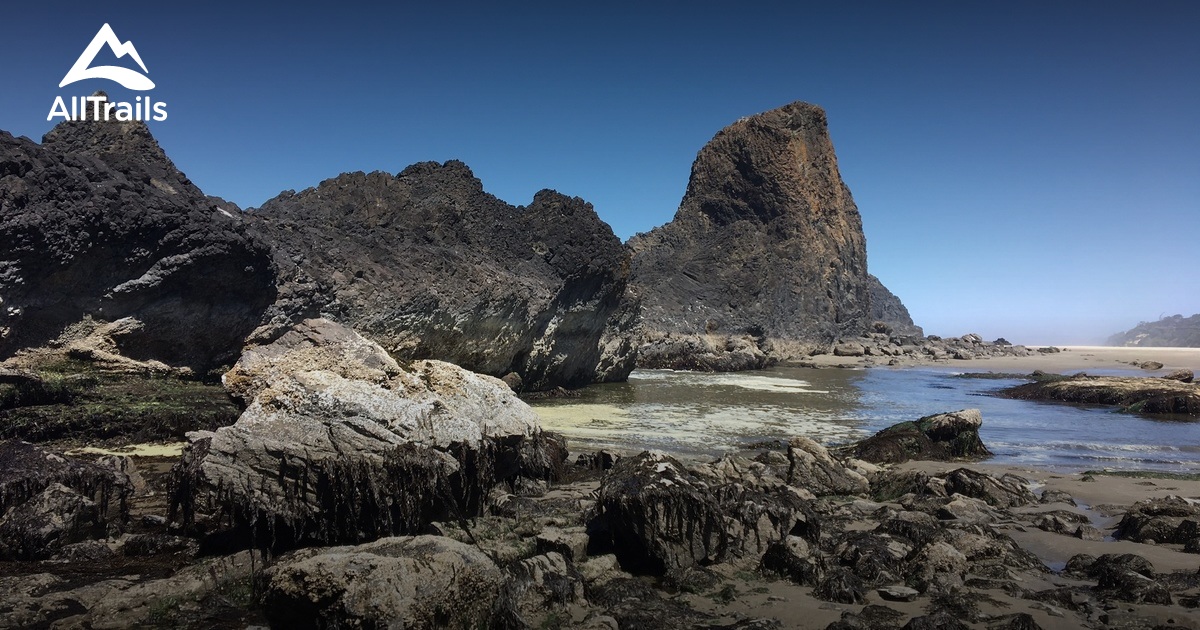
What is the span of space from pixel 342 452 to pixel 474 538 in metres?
1.64

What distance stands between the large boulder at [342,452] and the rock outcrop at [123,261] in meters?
5.89

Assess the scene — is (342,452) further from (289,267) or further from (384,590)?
(289,267)

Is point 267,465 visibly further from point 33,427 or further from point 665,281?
point 665,281

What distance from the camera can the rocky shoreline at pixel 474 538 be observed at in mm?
5070

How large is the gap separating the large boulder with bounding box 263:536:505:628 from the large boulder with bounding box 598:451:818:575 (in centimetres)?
196

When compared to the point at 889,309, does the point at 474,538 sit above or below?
below

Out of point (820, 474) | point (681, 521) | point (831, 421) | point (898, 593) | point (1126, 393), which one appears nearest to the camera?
point (898, 593)

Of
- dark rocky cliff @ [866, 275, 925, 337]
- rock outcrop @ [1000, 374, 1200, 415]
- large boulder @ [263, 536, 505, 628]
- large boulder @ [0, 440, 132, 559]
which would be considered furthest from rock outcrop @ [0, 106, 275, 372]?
dark rocky cliff @ [866, 275, 925, 337]

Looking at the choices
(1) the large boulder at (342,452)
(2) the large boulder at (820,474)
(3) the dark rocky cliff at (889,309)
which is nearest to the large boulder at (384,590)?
(1) the large boulder at (342,452)

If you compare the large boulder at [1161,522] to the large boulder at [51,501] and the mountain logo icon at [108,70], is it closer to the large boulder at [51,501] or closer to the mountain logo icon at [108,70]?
the large boulder at [51,501]

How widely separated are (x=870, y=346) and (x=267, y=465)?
60891mm

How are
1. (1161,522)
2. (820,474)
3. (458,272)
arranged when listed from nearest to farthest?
(1161,522), (820,474), (458,272)

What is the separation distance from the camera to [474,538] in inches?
279

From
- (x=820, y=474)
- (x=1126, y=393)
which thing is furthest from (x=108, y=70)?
(x=1126, y=393)
